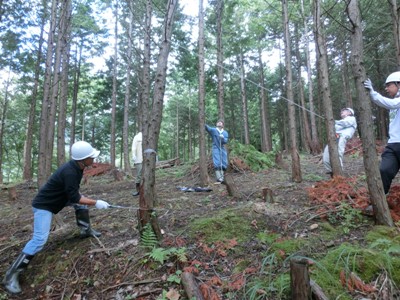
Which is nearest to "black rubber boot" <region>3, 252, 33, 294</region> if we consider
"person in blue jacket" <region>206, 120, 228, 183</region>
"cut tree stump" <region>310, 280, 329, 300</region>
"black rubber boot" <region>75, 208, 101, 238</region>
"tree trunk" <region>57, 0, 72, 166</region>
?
"black rubber boot" <region>75, 208, 101, 238</region>

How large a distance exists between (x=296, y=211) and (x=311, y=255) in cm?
164

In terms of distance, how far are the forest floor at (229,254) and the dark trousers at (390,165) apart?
0.59 m

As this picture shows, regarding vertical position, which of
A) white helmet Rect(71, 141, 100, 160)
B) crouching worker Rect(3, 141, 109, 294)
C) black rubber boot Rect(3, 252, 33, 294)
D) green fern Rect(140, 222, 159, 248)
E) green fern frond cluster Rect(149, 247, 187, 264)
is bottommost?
black rubber boot Rect(3, 252, 33, 294)

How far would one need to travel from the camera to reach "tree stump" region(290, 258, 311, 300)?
234cm

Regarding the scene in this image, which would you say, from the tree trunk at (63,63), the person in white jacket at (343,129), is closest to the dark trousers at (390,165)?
the person in white jacket at (343,129)

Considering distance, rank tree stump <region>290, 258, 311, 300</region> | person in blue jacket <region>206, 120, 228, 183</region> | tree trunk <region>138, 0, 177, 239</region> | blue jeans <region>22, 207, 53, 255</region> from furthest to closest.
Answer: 1. person in blue jacket <region>206, 120, 228, 183</region>
2. tree trunk <region>138, 0, 177, 239</region>
3. blue jeans <region>22, 207, 53, 255</region>
4. tree stump <region>290, 258, 311, 300</region>

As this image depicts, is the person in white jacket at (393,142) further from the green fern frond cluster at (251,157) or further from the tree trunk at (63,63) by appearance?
the green fern frond cluster at (251,157)

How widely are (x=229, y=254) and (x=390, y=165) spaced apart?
2.73 meters

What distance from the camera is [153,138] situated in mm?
4215

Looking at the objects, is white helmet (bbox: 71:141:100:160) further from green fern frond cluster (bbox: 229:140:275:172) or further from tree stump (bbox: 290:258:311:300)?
green fern frond cluster (bbox: 229:140:275:172)

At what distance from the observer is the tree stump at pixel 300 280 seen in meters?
2.34

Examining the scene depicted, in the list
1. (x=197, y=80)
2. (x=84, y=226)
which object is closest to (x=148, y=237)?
(x=84, y=226)

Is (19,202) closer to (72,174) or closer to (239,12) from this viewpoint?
(72,174)

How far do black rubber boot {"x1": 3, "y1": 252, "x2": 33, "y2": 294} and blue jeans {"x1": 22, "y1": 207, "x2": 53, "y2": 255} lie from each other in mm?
117
